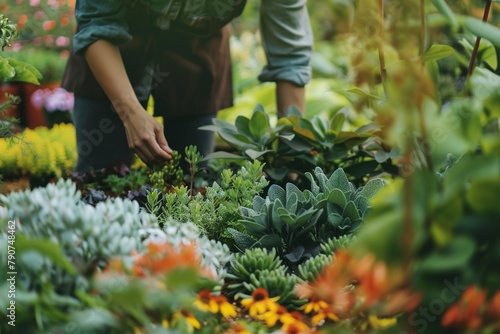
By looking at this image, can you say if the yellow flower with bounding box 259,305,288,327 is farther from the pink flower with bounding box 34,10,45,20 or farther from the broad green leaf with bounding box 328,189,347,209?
the pink flower with bounding box 34,10,45,20

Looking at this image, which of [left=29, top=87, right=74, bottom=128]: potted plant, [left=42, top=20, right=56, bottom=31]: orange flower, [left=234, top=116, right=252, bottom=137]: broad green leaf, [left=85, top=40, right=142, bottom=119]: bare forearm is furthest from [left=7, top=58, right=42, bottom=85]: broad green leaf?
[left=42, top=20, right=56, bottom=31]: orange flower

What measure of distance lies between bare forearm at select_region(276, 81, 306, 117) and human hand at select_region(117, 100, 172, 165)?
23.5 inches

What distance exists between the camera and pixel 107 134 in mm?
2238

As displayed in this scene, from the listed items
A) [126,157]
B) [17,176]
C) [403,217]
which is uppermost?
[403,217]

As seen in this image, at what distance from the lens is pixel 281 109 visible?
2.39 meters

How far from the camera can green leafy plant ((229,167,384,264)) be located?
1581mm

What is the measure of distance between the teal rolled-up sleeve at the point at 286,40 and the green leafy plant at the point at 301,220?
0.70 m

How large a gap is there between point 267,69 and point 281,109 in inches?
5.8

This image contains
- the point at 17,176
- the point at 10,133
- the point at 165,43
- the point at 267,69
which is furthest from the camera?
the point at 17,176

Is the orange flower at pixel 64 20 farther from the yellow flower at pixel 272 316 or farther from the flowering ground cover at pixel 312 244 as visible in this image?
the yellow flower at pixel 272 316

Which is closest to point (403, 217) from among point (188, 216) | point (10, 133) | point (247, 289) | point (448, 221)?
point (448, 221)

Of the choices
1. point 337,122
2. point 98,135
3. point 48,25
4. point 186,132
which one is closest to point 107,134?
point 98,135

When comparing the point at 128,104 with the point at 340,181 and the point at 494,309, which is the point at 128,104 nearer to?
the point at 340,181

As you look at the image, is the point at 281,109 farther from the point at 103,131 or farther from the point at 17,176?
the point at 17,176
